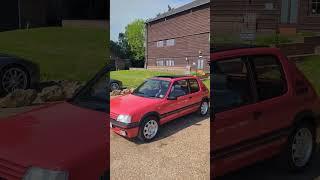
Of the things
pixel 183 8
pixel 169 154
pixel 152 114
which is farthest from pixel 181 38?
pixel 169 154

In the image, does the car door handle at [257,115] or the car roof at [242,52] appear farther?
the car door handle at [257,115]

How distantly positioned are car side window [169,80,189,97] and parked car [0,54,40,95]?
910mm

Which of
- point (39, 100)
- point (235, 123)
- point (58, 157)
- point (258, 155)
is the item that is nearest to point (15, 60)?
point (39, 100)

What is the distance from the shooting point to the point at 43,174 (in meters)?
3.06

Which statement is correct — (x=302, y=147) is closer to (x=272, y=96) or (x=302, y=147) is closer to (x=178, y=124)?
(x=272, y=96)

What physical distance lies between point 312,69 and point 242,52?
823 millimetres

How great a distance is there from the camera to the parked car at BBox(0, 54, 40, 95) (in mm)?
3119

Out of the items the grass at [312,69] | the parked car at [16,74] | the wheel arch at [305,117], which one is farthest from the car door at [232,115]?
the parked car at [16,74]

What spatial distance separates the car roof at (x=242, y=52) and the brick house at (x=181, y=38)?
7cm

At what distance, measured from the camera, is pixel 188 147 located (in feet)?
10.6

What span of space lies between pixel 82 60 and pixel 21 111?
56 cm

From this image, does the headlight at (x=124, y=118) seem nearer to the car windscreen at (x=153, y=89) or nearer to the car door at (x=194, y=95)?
the car windscreen at (x=153, y=89)

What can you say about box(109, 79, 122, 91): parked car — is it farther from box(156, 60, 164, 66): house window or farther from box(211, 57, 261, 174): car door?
box(211, 57, 261, 174): car door

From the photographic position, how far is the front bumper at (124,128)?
10.1 feet
